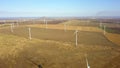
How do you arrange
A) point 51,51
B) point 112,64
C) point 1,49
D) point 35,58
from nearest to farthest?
point 112,64 → point 35,58 → point 51,51 → point 1,49

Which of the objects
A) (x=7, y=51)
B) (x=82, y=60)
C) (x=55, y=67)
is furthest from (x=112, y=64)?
(x=7, y=51)

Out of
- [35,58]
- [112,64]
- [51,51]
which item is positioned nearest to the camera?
[112,64]

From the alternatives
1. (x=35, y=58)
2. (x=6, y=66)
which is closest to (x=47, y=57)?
(x=35, y=58)

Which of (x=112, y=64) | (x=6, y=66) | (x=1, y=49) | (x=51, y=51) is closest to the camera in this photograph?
(x=112, y=64)

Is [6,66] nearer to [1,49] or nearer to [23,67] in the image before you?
[23,67]

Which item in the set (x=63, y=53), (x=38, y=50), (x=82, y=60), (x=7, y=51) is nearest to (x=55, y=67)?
(x=82, y=60)

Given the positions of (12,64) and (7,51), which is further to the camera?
(7,51)

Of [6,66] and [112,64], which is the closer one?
[112,64]

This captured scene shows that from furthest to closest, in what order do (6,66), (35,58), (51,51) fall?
1. (51,51)
2. (35,58)
3. (6,66)

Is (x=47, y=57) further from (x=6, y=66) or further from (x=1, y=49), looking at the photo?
(x=1, y=49)
